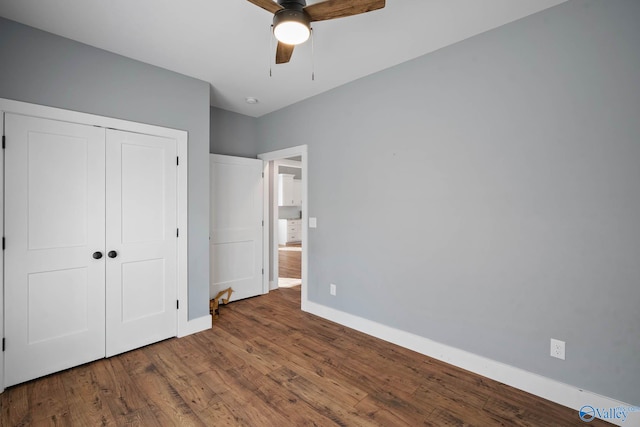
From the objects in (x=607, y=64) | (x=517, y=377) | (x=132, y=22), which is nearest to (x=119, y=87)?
(x=132, y=22)

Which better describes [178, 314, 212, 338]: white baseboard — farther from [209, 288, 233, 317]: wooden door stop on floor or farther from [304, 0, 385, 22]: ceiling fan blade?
[304, 0, 385, 22]: ceiling fan blade

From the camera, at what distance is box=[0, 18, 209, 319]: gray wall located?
7.31 ft

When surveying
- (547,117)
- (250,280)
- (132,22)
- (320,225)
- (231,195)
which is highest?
(132,22)

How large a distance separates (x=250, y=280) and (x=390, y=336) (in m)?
2.25

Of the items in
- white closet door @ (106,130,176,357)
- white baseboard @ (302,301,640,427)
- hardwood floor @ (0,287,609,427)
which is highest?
white closet door @ (106,130,176,357)

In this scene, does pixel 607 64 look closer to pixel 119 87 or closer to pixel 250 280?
pixel 119 87

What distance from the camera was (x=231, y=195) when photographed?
4.11 m

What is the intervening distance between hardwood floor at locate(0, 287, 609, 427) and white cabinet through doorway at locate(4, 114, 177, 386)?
0.82 feet

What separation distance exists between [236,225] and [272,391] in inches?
97.2

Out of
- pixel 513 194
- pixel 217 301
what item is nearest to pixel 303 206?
pixel 217 301

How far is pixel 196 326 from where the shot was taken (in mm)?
3160

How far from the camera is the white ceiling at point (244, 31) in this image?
203 cm

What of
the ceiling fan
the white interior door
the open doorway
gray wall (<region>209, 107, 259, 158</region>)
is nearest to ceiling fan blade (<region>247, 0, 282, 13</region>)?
the ceiling fan

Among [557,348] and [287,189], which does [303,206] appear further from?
[287,189]
